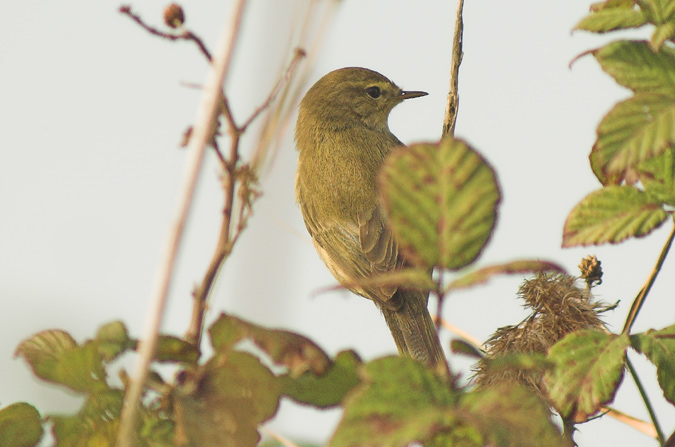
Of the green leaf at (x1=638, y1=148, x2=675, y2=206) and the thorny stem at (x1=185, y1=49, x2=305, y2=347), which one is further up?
the green leaf at (x1=638, y1=148, x2=675, y2=206)

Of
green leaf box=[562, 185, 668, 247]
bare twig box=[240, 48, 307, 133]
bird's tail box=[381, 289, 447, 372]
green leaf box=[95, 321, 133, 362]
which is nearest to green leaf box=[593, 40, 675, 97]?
green leaf box=[562, 185, 668, 247]

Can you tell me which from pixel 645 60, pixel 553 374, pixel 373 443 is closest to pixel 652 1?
pixel 645 60

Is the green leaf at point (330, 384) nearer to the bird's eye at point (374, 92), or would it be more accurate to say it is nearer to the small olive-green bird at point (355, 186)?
the small olive-green bird at point (355, 186)

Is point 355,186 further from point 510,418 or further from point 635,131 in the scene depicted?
point 510,418

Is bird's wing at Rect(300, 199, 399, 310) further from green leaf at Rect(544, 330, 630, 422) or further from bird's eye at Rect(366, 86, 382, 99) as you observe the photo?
green leaf at Rect(544, 330, 630, 422)

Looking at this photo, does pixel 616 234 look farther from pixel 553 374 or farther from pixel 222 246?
pixel 222 246

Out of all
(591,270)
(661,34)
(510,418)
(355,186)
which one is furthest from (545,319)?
(355,186)

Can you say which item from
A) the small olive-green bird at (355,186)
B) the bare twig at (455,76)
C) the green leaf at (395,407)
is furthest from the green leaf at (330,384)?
the small olive-green bird at (355,186)

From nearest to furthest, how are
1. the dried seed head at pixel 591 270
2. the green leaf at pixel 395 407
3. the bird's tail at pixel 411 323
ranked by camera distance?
the green leaf at pixel 395 407 → the dried seed head at pixel 591 270 → the bird's tail at pixel 411 323
